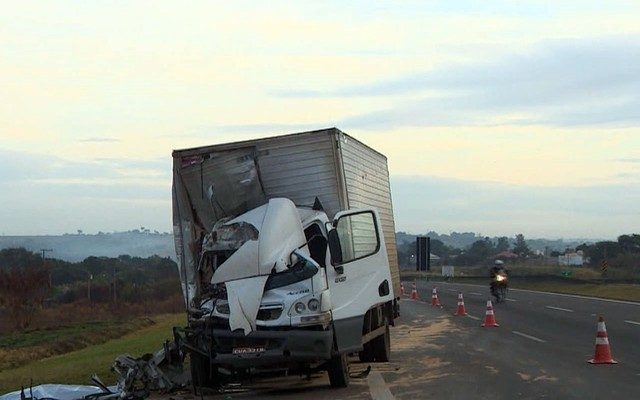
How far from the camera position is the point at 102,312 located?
5609cm

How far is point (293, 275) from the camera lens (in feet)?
34.6

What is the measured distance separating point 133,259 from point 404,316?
9587 cm

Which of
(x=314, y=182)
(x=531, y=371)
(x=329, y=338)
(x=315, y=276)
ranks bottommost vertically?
(x=531, y=371)

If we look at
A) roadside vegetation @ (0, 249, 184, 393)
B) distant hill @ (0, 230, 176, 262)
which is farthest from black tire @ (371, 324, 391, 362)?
distant hill @ (0, 230, 176, 262)

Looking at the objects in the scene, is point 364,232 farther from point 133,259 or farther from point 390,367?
point 133,259

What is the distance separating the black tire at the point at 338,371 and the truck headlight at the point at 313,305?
0.80 m

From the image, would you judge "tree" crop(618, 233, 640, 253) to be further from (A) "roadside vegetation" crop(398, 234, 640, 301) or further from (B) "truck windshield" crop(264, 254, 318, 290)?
(B) "truck windshield" crop(264, 254, 318, 290)

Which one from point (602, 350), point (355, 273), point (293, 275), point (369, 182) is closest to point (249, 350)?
point (293, 275)

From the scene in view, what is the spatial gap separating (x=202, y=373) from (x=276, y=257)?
1.96 meters

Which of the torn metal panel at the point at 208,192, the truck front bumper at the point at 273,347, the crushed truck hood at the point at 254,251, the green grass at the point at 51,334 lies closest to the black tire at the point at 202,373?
the truck front bumper at the point at 273,347

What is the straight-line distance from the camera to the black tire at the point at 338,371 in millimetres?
10805

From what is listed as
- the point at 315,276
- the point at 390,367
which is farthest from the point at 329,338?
the point at 390,367

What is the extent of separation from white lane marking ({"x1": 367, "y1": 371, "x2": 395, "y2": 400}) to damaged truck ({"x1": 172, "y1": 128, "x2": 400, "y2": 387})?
1.39 feet

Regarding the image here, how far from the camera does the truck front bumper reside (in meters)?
10.1
